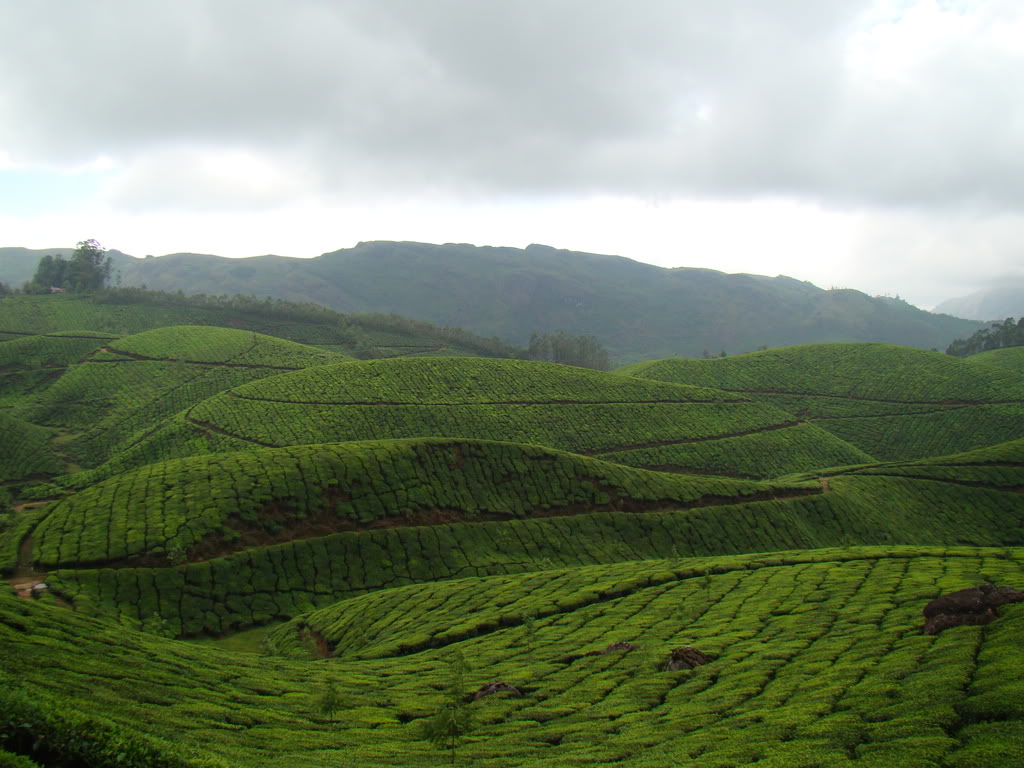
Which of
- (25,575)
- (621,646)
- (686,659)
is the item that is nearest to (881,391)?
(621,646)

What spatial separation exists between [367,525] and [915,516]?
55.0 m

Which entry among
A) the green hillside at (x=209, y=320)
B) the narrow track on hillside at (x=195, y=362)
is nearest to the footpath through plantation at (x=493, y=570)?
the narrow track on hillside at (x=195, y=362)

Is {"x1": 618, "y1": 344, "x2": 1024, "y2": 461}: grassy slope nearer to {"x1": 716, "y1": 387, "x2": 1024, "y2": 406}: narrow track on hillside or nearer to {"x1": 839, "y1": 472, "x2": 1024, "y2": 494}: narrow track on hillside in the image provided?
{"x1": 716, "y1": 387, "x2": 1024, "y2": 406}: narrow track on hillside

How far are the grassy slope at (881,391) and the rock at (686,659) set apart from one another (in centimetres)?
9210

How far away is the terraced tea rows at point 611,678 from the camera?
17281mm

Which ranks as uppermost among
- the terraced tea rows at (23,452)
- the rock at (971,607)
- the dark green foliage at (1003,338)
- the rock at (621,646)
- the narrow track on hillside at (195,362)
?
the dark green foliage at (1003,338)

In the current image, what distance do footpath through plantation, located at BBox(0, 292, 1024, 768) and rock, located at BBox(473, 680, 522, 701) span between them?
0.40ft

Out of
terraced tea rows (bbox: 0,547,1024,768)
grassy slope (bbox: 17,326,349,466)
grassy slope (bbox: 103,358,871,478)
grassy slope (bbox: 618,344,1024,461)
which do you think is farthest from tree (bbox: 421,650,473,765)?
grassy slope (bbox: 618,344,1024,461)

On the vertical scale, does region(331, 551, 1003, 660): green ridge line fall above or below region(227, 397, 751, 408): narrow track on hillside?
below

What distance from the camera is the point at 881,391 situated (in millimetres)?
119562

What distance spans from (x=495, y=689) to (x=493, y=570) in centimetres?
2491

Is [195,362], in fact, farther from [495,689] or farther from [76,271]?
[495,689]

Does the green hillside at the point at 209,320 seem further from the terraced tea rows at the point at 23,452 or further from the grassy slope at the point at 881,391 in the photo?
the grassy slope at the point at 881,391

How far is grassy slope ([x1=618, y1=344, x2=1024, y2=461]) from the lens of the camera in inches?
4119
